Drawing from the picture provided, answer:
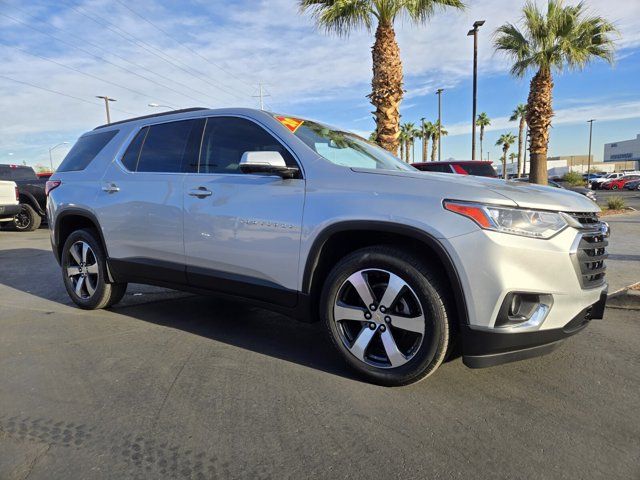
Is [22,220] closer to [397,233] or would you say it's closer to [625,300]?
[397,233]

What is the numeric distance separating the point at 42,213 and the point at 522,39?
17.0 metres

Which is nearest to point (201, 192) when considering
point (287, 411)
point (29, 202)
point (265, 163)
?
point (265, 163)

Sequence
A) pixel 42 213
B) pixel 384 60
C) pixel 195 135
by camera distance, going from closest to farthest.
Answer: pixel 195 135
pixel 384 60
pixel 42 213

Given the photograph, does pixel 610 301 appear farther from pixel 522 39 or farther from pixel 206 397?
pixel 522 39

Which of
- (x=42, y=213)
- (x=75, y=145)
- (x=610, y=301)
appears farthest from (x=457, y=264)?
(x=42, y=213)

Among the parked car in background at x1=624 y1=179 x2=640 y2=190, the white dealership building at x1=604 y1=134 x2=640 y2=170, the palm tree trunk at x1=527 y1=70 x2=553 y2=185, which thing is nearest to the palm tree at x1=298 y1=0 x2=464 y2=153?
the palm tree trunk at x1=527 y1=70 x2=553 y2=185

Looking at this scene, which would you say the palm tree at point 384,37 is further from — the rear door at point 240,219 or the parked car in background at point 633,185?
the parked car in background at point 633,185

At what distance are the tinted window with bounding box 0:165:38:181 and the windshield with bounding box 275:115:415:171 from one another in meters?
13.5

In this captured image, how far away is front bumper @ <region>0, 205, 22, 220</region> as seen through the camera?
469 inches

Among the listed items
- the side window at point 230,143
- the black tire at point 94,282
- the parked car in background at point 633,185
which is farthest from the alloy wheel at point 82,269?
the parked car in background at point 633,185

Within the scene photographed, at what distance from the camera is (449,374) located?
318 centimetres

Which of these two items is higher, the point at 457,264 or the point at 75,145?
the point at 75,145

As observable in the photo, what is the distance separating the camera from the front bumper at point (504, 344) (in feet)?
8.48

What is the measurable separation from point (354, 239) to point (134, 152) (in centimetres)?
249
